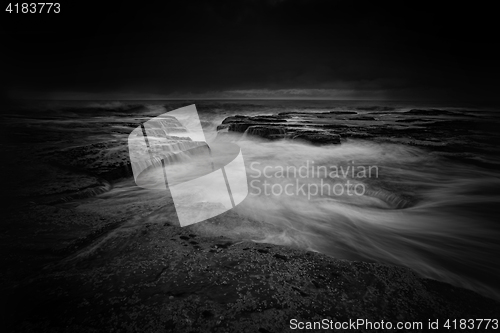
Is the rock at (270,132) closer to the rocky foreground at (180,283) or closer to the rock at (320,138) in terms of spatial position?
the rock at (320,138)

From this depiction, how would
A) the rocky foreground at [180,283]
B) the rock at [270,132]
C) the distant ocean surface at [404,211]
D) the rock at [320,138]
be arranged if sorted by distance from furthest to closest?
the rock at [270,132], the rock at [320,138], the distant ocean surface at [404,211], the rocky foreground at [180,283]

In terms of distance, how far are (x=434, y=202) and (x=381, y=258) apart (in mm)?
3192

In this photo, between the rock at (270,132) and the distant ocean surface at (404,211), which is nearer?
the distant ocean surface at (404,211)

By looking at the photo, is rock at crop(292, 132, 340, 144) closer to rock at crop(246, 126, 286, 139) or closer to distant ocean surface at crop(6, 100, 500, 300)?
rock at crop(246, 126, 286, 139)

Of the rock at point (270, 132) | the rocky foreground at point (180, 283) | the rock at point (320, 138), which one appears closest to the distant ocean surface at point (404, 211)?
the rocky foreground at point (180, 283)

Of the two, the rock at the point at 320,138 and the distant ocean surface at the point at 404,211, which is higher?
the rock at the point at 320,138

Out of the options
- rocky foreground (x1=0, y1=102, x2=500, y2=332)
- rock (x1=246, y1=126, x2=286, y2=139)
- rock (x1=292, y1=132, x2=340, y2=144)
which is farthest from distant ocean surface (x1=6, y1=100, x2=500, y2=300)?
rock (x1=246, y1=126, x2=286, y2=139)

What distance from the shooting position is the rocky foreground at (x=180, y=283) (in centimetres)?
161

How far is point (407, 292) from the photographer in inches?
75.5

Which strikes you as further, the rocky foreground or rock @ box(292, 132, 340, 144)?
rock @ box(292, 132, 340, 144)

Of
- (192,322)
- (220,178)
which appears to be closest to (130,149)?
(220,178)

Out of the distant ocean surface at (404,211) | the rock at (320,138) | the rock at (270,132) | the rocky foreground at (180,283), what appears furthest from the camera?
the rock at (270,132)

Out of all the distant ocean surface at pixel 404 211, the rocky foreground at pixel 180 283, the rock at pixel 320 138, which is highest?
the rock at pixel 320 138

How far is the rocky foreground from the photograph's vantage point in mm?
1609
